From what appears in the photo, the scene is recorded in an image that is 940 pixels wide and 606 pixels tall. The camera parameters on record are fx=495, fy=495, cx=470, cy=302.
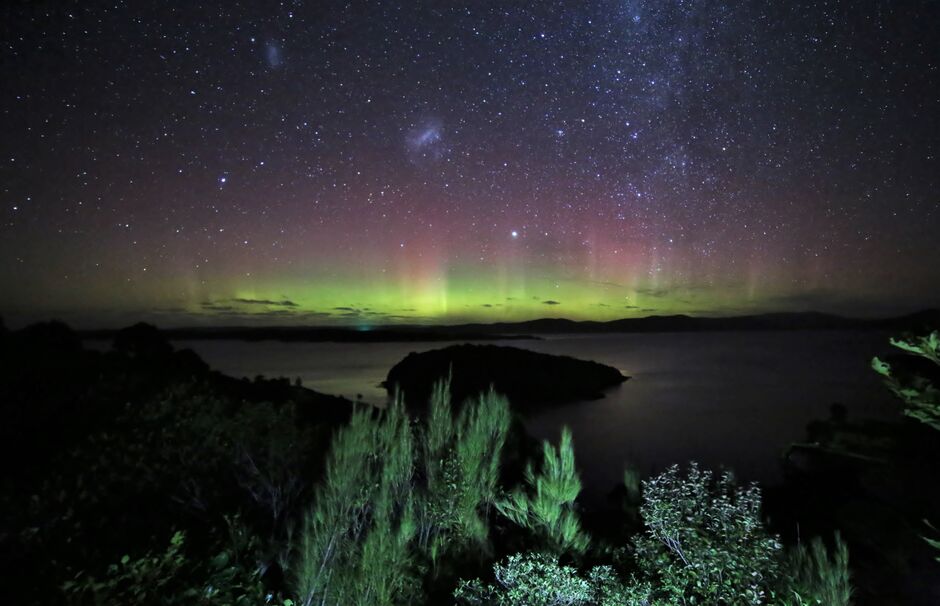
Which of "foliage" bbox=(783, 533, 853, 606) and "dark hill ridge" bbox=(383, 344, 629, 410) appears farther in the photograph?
"dark hill ridge" bbox=(383, 344, 629, 410)

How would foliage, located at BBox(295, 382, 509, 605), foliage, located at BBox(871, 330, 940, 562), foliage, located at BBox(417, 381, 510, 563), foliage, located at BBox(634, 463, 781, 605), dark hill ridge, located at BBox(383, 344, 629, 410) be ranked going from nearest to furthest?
foliage, located at BBox(295, 382, 509, 605)
foliage, located at BBox(634, 463, 781, 605)
foliage, located at BBox(871, 330, 940, 562)
foliage, located at BBox(417, 381, 510, 563)
dark hill ridge, located at BBox(383, 344, 629, 410)

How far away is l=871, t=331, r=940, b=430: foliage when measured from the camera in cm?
798

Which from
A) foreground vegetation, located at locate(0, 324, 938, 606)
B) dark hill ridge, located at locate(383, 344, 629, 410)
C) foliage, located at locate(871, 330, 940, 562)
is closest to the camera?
foreground vegetation, located at locate(0, 324, 938, 606)

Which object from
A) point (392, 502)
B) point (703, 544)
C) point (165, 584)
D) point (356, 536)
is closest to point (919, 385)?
point (703, 544)

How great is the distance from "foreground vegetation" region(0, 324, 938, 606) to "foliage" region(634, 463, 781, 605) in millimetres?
32

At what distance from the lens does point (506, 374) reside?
52156 millimetres

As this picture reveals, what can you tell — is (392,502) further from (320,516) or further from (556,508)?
(556,508)

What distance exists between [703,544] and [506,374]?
147 ft

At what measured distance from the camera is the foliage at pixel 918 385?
26.2ft

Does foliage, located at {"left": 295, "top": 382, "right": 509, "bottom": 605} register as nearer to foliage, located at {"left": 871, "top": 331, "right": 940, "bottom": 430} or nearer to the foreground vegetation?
the foreground vegetation

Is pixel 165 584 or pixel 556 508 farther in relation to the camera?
pixel 556 508

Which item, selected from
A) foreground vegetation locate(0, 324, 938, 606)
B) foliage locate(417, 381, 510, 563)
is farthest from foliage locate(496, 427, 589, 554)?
foliage locate(417, 381, 510, 563)

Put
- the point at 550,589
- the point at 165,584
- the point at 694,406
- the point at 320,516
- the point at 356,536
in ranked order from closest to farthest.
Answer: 1. the point at 165,584
2. the point at 320,516
3. the point at 550,589
4. the point at 356,536
5. the point at 694,406

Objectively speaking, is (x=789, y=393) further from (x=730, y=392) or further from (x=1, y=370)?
(x=1, y=370)
